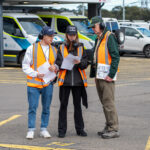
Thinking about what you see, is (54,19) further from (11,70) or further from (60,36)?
(11,70)

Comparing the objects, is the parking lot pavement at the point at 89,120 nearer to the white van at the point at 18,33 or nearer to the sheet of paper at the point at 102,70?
the sheet of paper at the point at 102,70

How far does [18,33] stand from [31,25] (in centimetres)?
96

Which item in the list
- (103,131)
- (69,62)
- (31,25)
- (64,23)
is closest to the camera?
(69,62)

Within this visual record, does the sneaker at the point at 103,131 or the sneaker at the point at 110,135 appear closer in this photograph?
the sneaker at the point at 110,135

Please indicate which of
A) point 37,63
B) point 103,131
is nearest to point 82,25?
point 103,131

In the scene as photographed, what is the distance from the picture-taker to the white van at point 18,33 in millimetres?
20203

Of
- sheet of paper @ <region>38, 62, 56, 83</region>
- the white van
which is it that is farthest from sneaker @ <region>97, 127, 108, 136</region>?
the white van

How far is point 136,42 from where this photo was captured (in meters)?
26.6

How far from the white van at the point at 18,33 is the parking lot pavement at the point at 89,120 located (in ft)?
15.1

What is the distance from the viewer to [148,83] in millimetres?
15000

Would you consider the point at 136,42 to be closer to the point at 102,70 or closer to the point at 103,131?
the point at 103,131

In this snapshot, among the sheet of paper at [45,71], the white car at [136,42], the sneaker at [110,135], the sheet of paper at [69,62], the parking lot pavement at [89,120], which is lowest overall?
the parking lot pavement at [89,120]

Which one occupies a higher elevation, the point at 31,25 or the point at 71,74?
the point at 31,25

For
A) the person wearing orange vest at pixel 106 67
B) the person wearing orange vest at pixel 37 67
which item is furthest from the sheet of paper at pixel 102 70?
the person wearing orange vest at pixel 37 67
